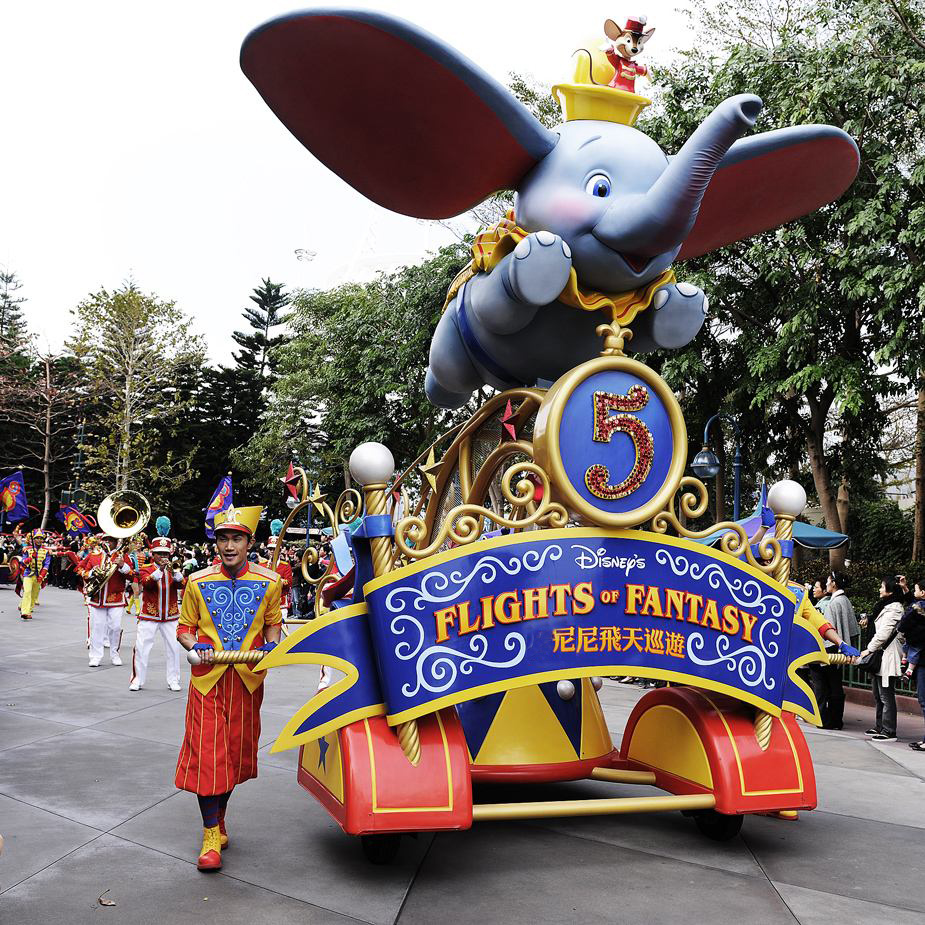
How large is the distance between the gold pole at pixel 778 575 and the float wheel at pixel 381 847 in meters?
2.09

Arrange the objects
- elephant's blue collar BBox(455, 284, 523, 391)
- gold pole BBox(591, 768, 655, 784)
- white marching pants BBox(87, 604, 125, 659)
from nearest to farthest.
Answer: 1. gold pole BBox(591, 768, 655, 784)
2. elephant's blue collar BBox(455, 284, 523, 391)
3. white marching pants BBox(87, 604, 125, 659)

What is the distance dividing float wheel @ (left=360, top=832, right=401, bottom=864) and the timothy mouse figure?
468cm

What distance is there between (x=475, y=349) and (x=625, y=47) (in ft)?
6.97

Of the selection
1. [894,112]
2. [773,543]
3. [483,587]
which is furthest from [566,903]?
[894,112]

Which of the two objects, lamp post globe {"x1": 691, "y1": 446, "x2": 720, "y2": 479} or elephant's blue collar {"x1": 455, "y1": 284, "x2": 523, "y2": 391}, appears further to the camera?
lamp post globe {"x1": 691, "y1": 446, "x2": 720, "y2": 479}

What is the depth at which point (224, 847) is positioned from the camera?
191 inches

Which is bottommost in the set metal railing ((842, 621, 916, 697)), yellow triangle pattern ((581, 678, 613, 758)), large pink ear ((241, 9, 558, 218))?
metal railing ((842, 621, 916, 697))

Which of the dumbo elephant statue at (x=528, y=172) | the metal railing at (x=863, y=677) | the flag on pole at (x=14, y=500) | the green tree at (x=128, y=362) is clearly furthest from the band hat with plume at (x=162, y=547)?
the green tree at (x=128, y=362)

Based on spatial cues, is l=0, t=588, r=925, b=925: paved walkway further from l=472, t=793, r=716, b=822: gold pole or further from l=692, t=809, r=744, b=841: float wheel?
l=472, t=793, r=716, b=822: gold pole

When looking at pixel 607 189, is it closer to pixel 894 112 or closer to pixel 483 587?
pixel 483 587

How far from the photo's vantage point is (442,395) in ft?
22.8

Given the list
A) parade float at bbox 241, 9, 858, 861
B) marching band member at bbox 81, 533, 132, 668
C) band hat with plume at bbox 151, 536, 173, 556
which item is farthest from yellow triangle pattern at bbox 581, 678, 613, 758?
marching band member at bbox 81, 533, 132, 668

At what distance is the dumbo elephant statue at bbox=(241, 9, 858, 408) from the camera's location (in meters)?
4.71

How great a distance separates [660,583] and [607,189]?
2.33 meters
